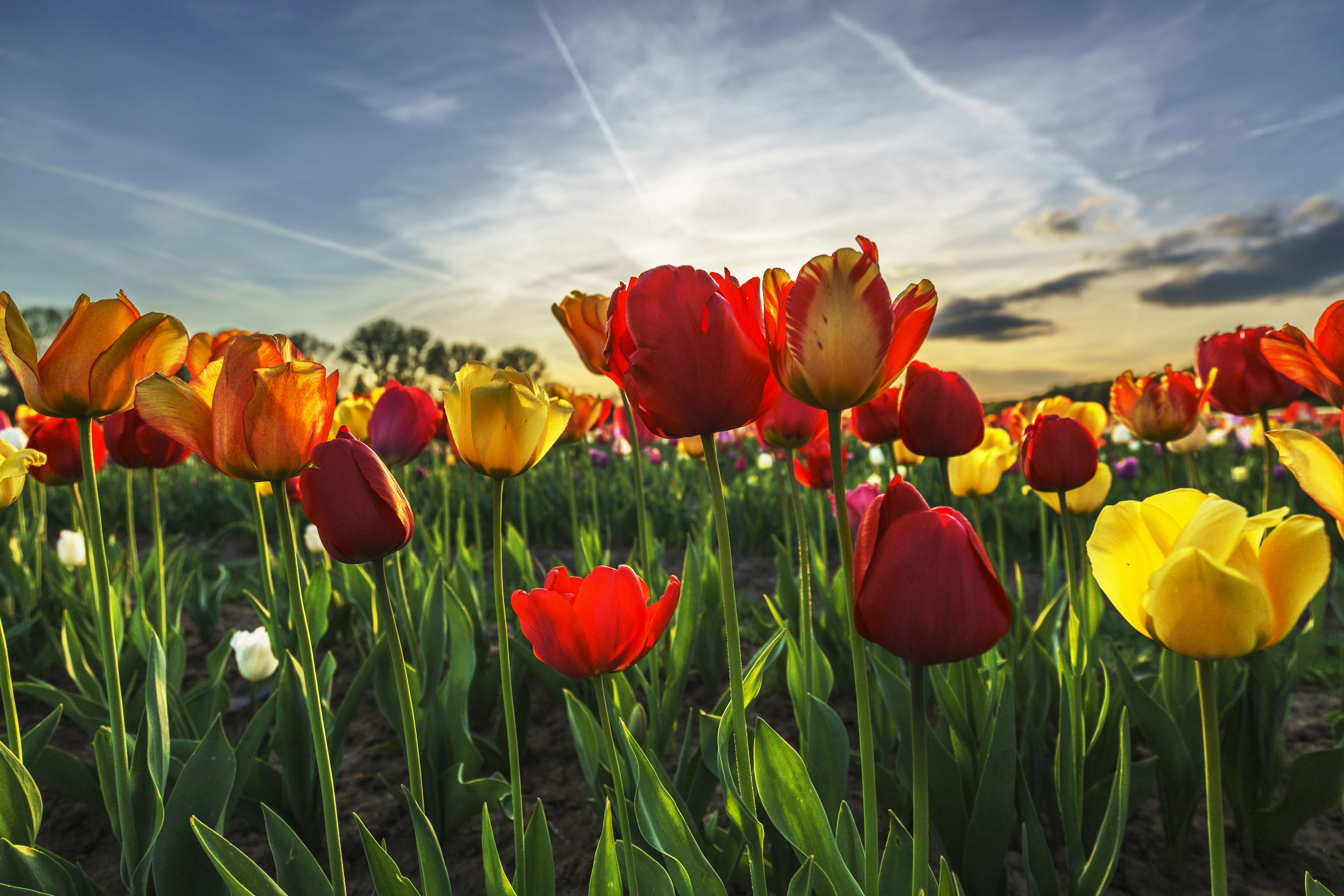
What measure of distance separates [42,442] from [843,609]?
240cm

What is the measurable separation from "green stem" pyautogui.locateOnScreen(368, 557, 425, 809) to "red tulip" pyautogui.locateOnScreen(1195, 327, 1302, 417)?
215 cm

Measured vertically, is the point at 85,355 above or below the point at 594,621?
above

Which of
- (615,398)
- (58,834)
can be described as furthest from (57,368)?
(615,398)

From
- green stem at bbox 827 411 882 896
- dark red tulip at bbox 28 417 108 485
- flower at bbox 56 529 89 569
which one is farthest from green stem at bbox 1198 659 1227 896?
flower at bbox 56 529 89 569

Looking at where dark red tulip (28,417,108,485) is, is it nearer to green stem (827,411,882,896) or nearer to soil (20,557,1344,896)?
soil (20,557,1344,896)

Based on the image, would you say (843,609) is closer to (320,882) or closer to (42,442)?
(320,882)

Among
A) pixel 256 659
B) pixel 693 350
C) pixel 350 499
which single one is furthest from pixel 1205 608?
pixel 256 659

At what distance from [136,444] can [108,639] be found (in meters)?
0.85

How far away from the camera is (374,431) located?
201 centimetres

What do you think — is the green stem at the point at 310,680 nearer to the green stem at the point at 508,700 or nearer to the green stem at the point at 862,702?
the green stem at the point at 508,700

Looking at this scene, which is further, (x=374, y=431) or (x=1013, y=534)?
(x=1013, y=534)

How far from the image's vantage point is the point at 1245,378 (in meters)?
2.03

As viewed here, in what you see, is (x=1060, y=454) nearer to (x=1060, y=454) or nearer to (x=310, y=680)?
(x=1060, y=454)

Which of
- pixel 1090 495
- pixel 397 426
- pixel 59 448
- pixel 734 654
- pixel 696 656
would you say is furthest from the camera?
pixel 696 656
